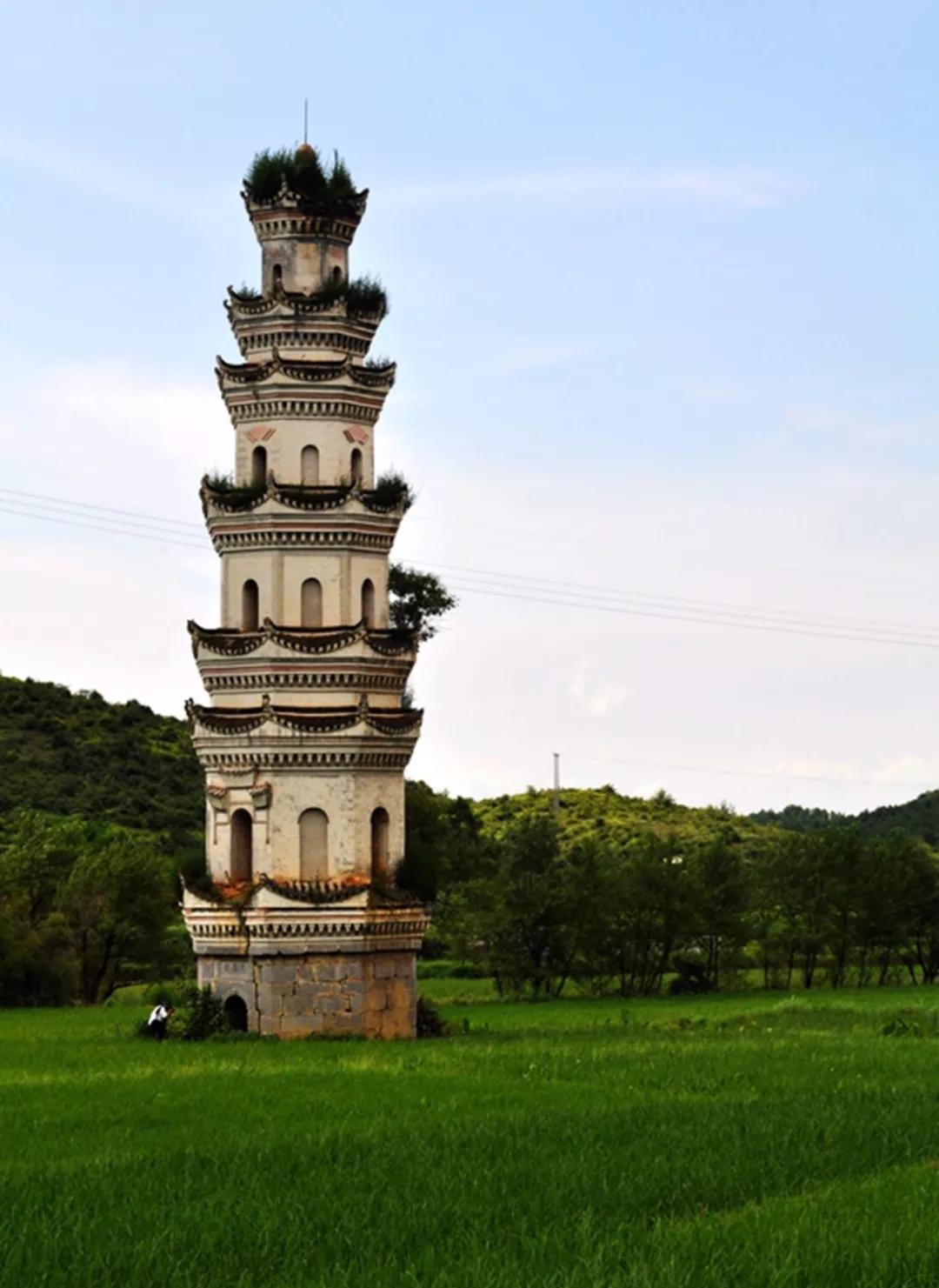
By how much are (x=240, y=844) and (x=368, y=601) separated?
18.9 ft

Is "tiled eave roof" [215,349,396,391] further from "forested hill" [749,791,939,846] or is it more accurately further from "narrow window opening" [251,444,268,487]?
"forested hill" [749,791,939,846]

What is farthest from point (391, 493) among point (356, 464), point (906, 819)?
point (906, 819)

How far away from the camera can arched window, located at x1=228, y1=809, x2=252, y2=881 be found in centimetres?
4278

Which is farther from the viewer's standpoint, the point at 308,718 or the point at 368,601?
the point at 368,601

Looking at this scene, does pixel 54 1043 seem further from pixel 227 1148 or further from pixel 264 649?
pixel 227 1148

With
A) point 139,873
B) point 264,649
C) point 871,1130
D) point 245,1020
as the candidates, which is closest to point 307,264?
point 264,649

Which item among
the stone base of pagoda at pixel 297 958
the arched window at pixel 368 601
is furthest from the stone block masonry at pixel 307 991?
the arched window at pixel 368 601

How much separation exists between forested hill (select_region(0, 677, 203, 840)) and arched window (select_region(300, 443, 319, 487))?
3928cm

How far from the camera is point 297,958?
1634 inches

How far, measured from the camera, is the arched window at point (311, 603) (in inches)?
1709

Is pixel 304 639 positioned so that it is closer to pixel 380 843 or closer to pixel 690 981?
pixel 380 843

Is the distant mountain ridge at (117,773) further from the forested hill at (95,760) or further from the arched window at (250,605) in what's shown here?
the arched window at (250,605)

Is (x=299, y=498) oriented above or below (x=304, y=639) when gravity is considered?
above

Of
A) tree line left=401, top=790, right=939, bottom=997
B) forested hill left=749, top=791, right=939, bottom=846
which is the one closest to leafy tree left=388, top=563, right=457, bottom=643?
tree line left=401, top=790, right=939, bottom=997
